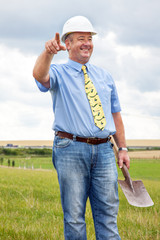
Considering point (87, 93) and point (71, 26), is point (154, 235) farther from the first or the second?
point (71, 26)

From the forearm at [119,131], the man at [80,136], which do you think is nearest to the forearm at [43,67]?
the man at [80,136]

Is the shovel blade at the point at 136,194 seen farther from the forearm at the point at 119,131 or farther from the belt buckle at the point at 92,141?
the belt buckle at the point at 92,141

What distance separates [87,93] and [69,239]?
1554 millimetres

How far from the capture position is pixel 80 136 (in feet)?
11.8

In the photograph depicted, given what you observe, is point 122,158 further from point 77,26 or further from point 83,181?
point 77,26

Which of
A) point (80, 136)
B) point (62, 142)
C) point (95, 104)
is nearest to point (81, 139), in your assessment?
point (80, 136)

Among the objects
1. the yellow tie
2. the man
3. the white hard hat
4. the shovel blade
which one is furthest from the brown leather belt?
the white hard hat

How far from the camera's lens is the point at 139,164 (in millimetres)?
43875

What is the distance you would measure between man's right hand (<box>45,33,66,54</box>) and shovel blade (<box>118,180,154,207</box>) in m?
1.88

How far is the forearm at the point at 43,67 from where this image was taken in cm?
331

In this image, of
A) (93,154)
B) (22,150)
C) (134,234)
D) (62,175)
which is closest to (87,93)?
(93,154)

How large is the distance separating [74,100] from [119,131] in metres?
0.84

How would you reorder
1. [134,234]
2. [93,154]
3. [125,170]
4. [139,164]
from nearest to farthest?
Result: [93,154] → [125,170] → [134,234] → [139,164]

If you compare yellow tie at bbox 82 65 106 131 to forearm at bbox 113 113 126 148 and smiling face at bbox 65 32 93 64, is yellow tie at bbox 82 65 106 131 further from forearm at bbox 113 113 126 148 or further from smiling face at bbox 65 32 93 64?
forearm at bbox 113 113 126 148
